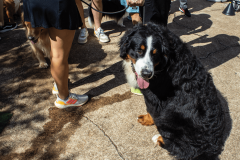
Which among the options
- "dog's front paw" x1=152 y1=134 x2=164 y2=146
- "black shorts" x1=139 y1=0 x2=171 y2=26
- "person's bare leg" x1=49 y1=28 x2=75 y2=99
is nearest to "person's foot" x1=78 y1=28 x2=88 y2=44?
"black shorts" x1=139 y1=0 x2=171 y2=26

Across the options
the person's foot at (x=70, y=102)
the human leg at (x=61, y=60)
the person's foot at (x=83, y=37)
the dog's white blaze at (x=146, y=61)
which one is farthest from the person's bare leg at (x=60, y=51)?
the person's foot at (x=83, y=37)

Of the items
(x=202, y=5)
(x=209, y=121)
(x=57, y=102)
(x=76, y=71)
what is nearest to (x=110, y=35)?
(x=76, y=71)

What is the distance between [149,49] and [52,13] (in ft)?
3.36

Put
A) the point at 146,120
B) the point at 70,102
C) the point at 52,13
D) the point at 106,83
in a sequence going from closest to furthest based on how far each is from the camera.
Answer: the point at 52,13 < the point at 146,120 < the point at 70,102 < the point at 106,83

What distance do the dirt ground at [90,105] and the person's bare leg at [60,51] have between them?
1.93 ft

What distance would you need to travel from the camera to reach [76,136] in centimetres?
216

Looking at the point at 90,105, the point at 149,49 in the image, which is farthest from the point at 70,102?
the point at 149,49

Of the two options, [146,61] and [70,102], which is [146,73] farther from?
[70,102]

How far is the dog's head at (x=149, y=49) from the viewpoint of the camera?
1.76m

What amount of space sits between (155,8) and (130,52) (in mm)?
948

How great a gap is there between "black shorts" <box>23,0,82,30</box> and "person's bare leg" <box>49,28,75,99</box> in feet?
0.32

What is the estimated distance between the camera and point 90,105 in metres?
2.58

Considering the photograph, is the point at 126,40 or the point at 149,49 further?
the point at 126,40

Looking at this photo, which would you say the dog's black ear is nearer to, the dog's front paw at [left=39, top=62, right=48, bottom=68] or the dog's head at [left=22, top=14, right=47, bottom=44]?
the dog's head at [left=22, top=14, right=47, bottom=44]
